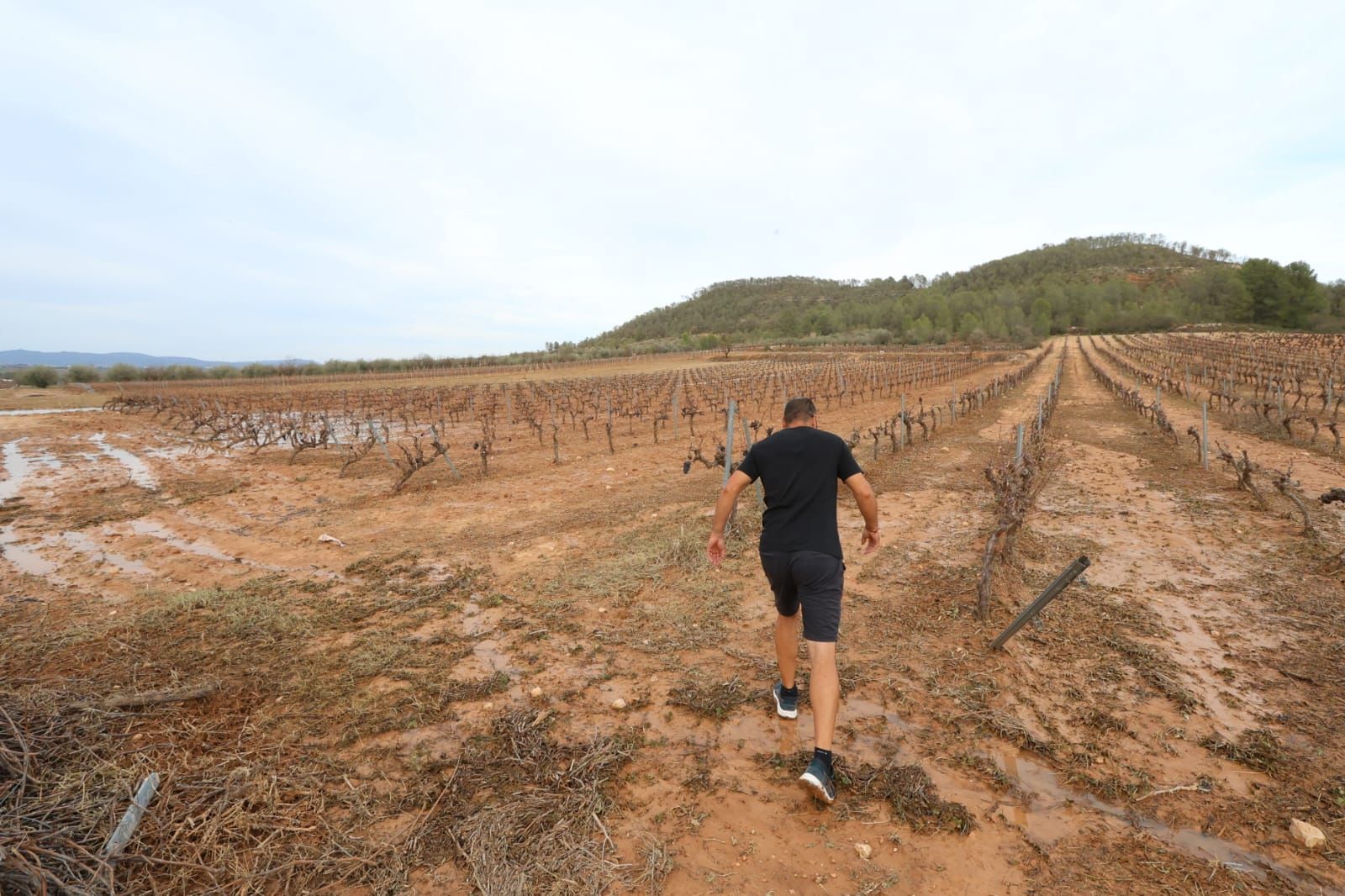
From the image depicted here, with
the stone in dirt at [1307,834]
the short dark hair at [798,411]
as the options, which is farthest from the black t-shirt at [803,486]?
the stone in dirt at [1307,834]

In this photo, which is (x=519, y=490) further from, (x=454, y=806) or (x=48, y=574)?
(x=454, y=806)

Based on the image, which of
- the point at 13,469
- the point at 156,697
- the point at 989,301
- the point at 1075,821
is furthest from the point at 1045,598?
the point at 989,301

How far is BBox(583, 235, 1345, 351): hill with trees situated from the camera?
194ft

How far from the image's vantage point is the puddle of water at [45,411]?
2491 centimetres

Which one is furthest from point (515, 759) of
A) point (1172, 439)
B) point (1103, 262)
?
point (1103, 262)

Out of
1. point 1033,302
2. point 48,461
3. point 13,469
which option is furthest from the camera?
point 1033,302

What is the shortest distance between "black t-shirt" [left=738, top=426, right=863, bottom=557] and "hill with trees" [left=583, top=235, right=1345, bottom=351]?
67.8 m

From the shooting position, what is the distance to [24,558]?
696 cm

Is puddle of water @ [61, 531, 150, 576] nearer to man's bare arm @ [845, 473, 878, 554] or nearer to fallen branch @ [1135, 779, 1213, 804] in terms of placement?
man's bare arm @ [845, 473, 878, 554]

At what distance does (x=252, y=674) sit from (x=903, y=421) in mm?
11282

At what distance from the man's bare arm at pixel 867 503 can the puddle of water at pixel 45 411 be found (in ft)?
119

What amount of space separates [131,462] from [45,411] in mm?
21419

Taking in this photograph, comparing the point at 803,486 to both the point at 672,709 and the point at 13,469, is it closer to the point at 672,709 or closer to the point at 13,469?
the point at 672,709

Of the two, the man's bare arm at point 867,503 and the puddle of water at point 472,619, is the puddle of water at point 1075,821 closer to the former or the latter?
the man's bare arm at point 867,503
